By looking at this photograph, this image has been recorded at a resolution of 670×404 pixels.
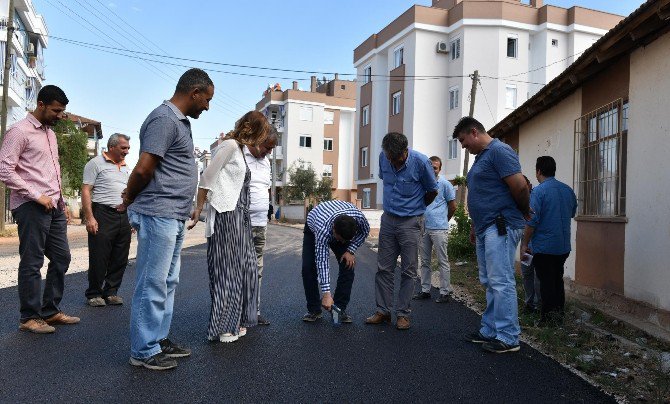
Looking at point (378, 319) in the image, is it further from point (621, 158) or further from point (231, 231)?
point (621, 158)

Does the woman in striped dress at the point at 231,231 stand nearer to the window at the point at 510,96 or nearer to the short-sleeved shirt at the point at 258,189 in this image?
the short-sleeved shirt at the point at 258,189

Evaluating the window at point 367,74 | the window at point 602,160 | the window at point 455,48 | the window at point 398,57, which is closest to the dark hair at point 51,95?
the window at point 602,160

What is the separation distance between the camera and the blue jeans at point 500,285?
4.98m

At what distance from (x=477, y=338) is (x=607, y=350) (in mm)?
1062

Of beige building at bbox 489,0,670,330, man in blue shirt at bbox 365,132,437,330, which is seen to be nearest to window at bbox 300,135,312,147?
beige building at bbox 489,0,670,330

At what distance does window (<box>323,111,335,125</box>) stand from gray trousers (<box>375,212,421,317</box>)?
55.7 metres

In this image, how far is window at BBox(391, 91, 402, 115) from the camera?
3803cm

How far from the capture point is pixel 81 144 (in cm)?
3512

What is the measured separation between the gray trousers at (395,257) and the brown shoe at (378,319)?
41 millimetres

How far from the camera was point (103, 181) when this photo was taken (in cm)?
673

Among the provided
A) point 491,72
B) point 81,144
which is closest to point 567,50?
point 491,72

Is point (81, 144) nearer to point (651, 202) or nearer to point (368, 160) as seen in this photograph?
point (368, 160)

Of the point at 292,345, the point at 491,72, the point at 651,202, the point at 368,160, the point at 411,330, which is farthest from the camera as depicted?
the point at 368,160

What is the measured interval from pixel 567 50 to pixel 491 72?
16.3 feet
